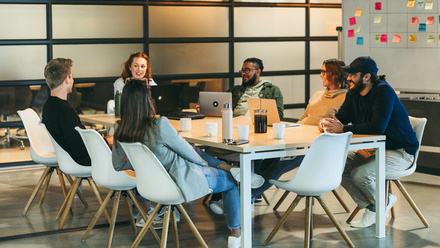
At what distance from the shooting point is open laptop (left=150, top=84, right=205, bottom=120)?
562 cm

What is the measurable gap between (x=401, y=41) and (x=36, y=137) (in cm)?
398

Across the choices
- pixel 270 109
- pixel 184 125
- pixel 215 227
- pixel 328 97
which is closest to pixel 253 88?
pixel 328 97

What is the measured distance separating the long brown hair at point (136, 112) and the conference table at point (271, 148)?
53cm

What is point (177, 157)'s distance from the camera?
394 cm

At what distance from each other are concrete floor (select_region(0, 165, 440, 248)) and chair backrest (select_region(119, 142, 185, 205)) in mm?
623

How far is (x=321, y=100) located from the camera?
5562 millimetres

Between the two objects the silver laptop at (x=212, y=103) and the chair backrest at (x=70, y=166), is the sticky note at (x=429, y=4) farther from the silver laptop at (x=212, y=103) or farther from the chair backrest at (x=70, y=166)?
the chair backrest at (x=70, y=166)

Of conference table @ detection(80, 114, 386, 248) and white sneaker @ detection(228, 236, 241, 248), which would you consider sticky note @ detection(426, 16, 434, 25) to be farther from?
white sneaker @ detection(228, 236, 241, 248)

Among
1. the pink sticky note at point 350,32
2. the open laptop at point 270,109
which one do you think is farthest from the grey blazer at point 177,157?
the pink sticky note at point 350,32

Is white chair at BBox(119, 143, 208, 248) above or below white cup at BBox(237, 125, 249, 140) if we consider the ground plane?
below

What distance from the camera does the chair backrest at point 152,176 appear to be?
152 inches

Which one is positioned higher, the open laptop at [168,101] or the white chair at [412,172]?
the open laptop at [168,101]

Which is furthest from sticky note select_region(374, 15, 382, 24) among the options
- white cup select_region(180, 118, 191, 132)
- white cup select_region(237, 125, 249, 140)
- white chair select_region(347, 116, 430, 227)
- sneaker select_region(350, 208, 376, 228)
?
white cup select_region(237, 125, 249, 140)

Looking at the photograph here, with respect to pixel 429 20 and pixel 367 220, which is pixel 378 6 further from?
pixel 367 220
